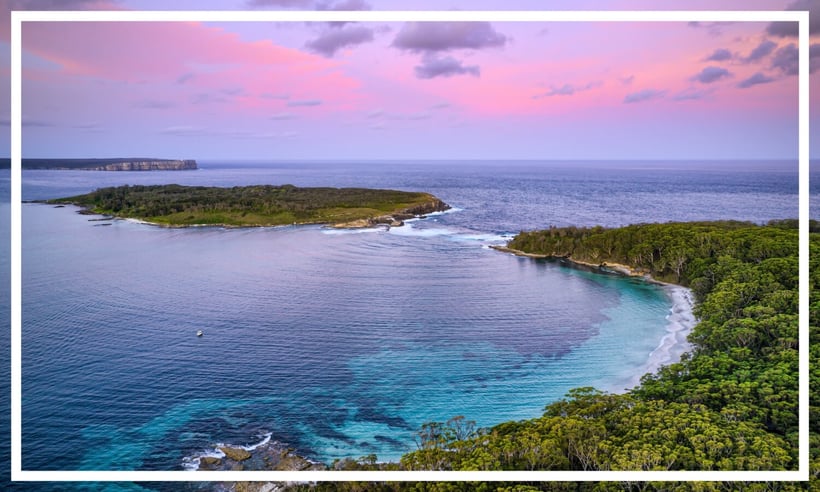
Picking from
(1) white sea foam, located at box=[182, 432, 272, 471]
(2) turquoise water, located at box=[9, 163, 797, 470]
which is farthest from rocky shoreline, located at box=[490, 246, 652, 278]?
(1) white sea foam, located at box=[182, 432, 272, 471]

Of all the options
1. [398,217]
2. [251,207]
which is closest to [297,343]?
[398,217]

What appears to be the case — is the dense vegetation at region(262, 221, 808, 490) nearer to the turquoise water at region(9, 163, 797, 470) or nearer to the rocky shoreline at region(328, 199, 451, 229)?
the turquoise water at region(9, 163, 797, 470)

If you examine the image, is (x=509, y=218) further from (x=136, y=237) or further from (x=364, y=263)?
(x=136, y=237)

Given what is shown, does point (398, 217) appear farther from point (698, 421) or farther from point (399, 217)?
point (698, 421)

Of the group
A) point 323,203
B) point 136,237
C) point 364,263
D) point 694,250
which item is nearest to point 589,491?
point 694,250

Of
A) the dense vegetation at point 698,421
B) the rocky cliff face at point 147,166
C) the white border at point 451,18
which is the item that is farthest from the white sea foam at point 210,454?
the rocky cliff face at point 147,166

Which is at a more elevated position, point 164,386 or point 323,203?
point 323,203
